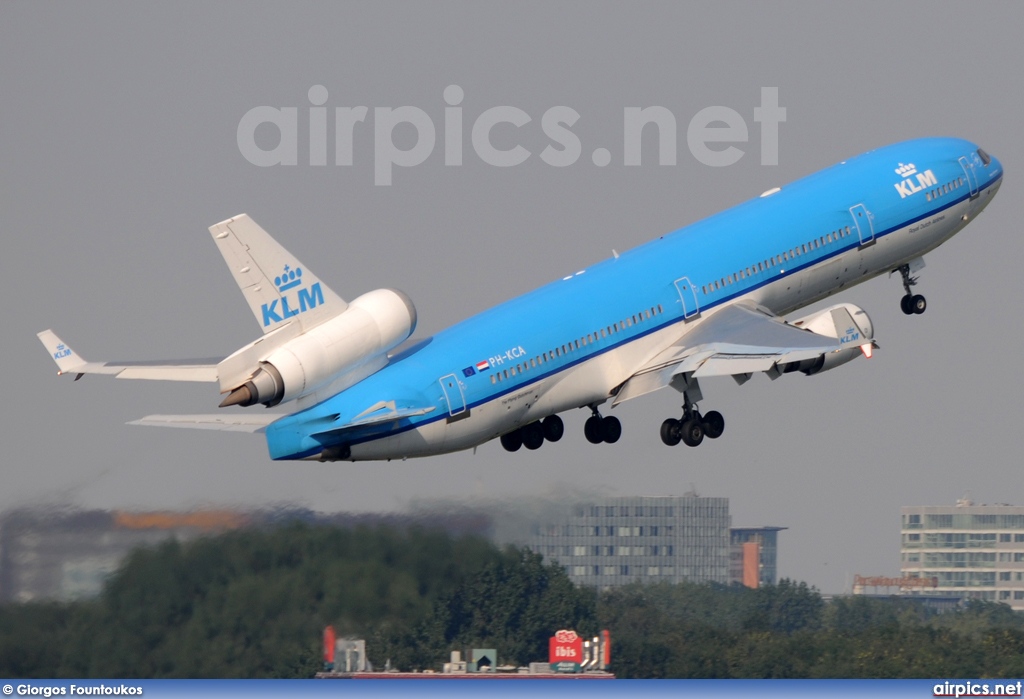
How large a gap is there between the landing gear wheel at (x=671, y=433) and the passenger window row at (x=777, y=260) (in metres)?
3.42

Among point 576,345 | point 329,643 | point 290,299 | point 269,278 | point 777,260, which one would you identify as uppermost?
point 777,260

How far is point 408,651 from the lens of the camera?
74438 millimetres

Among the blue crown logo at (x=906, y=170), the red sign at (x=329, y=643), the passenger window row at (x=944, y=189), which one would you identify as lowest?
the red sign at (x=329, y=643)

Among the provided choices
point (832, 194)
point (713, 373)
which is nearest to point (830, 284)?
point (832, 194)

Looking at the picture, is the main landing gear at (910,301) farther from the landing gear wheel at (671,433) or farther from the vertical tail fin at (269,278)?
the vertical tail fin at (269,278)

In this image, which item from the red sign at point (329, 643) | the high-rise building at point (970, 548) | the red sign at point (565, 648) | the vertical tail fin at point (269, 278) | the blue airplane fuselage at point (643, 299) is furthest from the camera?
the high-rise building at point (970, 548)

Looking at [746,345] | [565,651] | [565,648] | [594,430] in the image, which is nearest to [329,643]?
[594,430]

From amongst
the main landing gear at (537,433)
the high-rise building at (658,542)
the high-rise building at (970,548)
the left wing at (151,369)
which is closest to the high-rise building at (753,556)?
the high-rise building at (658,542)

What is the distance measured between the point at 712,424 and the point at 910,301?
10.7m

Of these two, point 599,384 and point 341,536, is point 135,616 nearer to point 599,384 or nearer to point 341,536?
point 341,536

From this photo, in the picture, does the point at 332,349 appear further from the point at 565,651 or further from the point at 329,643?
the point at 565,651

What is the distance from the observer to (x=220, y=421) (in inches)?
1906

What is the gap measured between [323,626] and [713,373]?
19.7m

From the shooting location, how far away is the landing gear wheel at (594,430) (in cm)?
5638
